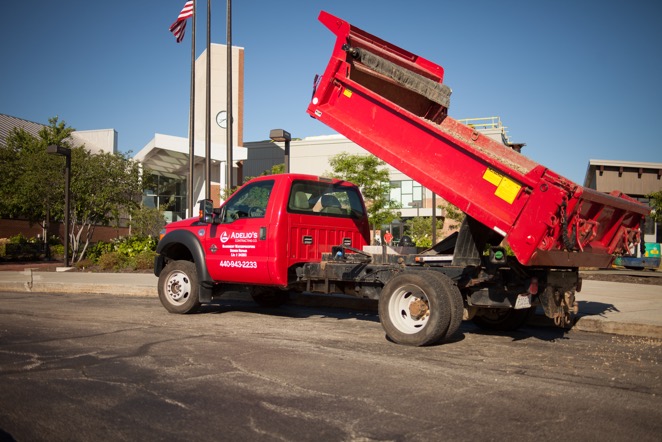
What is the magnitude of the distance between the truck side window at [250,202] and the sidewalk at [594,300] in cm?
290

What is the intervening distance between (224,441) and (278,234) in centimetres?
482

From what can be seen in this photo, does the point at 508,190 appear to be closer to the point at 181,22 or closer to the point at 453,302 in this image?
the point at 453,302

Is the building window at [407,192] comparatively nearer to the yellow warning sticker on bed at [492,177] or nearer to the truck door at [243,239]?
the truck door at [243,239]

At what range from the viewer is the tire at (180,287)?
9.46 metres

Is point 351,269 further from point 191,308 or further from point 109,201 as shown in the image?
point 109,201

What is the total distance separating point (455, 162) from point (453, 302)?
1565 millimetres

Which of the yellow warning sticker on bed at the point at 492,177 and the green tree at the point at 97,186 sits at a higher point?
the green tree at the point at 97,186

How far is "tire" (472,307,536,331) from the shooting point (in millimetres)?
7891

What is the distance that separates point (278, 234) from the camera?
326 inches

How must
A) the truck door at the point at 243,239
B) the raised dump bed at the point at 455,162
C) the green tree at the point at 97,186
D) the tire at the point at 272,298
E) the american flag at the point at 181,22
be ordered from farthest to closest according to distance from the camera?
the green tree at the point at 97,186, the american flag at the point at 181,22, the tire at the point at 272,298, the truck door at the point at 243,239, the raised dump bed at the point at 455,162

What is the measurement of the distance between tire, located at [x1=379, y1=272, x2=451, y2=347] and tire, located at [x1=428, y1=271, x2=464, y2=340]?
0.03m

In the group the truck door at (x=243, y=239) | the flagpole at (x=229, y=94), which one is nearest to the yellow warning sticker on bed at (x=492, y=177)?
the truck door at (x=243, y=239)

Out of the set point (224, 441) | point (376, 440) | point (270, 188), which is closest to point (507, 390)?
point (376, 440)

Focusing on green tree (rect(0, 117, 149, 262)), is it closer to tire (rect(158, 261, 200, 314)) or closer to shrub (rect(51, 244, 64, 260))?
shrub (rect(51, 244, 64, 260))
